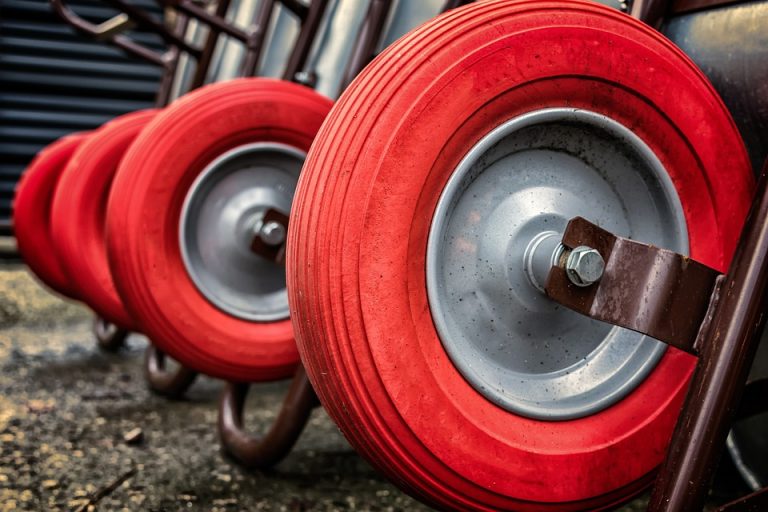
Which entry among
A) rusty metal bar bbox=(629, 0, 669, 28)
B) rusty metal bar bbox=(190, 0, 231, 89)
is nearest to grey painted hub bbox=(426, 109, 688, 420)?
rusty metal bar bbox=(629, 0, 669, 28)

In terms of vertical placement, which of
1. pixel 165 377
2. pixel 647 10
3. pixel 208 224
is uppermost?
pixel 647 10

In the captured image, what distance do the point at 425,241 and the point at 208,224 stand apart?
890mm

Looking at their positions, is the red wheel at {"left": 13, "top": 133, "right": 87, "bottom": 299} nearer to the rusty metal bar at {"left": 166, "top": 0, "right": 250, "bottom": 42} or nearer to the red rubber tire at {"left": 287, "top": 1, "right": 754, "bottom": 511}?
the rusty metal bar at {"left": 166, "top": 0, "right": 250, "bottom": 42}

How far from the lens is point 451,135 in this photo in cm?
85

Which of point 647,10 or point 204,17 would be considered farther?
point 204,17

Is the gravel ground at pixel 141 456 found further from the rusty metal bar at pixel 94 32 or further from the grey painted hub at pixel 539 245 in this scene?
the rusty metal bar at pixel 94 32

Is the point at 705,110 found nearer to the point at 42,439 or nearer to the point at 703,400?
the point at 703,400

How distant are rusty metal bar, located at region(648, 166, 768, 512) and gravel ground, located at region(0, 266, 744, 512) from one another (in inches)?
22.2

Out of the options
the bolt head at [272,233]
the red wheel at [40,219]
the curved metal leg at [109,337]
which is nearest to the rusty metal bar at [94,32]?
the red wheel at [40,219]

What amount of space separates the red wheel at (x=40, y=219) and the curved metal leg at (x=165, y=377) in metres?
0.99

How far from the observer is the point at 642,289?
87 cm

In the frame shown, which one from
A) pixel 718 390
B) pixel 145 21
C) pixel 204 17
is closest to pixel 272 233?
pixel 718 390

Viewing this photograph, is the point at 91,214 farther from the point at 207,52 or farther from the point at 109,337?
the point at 207,52

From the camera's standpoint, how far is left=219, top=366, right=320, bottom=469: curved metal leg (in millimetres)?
1369
